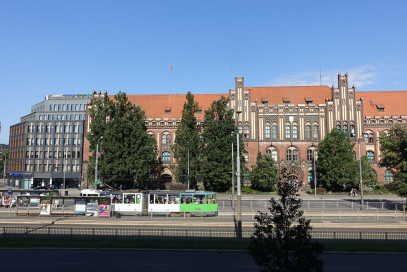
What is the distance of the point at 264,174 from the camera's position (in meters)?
58.1

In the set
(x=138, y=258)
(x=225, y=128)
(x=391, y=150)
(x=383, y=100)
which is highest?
(x=383, y=100)

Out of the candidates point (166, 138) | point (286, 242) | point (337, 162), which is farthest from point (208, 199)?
point (166, 138)

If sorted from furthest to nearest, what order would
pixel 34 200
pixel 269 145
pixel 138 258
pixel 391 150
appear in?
pixel 269 145, pixel 391 150, pixel 34 200, pixel 138 258

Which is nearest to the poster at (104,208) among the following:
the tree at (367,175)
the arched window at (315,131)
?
the tree at (367,175)

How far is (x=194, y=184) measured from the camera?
192 feet

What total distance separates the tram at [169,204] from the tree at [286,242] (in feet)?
78.6

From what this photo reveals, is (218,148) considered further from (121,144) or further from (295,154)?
(121,144)

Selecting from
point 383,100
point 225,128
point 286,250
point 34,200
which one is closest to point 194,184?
point 225,128

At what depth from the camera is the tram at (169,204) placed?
33906 millimetres

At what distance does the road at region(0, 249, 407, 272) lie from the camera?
1466cm

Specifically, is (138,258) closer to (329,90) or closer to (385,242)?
(385,242)

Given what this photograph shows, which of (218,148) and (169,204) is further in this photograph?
(218,148)

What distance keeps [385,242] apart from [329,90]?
52.9 meters

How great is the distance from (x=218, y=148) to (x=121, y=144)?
55.5 feet
